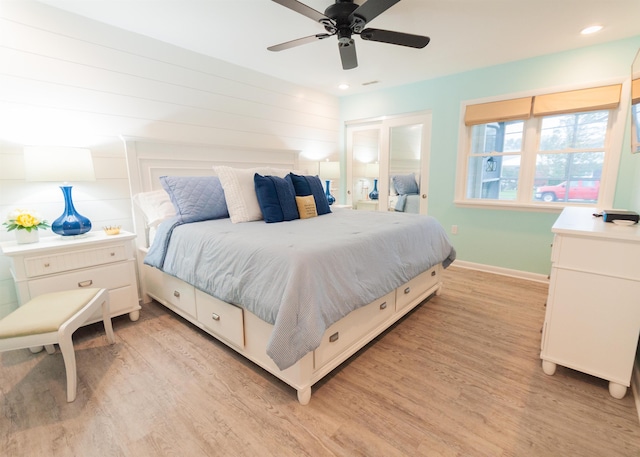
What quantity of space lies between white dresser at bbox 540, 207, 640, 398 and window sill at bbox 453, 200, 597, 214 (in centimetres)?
162

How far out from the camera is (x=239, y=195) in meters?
2.51

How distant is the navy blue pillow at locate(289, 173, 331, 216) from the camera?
9.14ft

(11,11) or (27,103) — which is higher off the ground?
(11,11)

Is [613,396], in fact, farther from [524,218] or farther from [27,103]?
[27,103]

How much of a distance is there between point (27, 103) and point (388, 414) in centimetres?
314

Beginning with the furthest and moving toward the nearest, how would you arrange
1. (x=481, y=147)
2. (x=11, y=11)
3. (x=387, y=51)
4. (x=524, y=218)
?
(x=481, y=147)
(x=524, y=218)
(x=387, y=51)
(x=11, y=11)

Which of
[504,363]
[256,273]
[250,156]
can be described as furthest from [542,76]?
[256,273]

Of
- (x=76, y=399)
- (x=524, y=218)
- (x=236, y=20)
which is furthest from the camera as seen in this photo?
(x=524, y=218)

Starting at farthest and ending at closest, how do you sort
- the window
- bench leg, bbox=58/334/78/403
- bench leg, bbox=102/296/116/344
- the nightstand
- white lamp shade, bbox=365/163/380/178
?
white lamp shade, bbox=365/163/380/178 → the window → bench leg, bbox=102/296/116/344 → the nightstand → bench leg, bbox=58/334/78/403

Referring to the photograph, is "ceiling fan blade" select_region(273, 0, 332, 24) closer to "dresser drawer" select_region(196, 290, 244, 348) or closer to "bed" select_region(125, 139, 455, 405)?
"bed" select_region(125, 139, 455, 405)

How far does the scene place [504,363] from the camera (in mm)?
1897

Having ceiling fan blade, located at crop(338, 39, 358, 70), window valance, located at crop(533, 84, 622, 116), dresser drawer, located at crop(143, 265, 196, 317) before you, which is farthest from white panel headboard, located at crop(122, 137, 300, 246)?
window valance, located at crop(533, 84, 622, 116)

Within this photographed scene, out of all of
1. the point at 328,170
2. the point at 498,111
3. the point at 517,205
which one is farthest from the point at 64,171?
the point at 517,205

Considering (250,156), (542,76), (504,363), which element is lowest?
(504,363)
